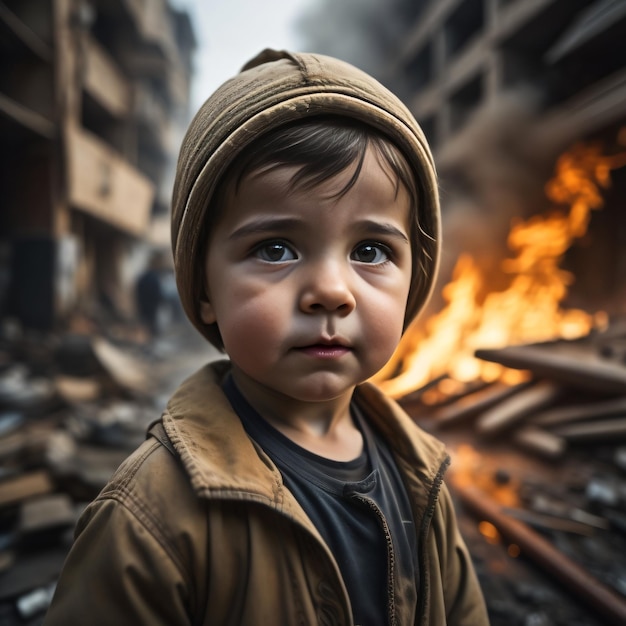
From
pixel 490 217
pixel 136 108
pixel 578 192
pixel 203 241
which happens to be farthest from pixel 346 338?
pixel 136 108

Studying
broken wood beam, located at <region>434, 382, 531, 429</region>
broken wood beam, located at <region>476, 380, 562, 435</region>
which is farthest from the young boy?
broken wood beam, located at <region>434, 382, 531, 429</region>

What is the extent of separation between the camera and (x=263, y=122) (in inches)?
41.4

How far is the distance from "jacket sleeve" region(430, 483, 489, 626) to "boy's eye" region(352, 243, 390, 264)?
721 mm

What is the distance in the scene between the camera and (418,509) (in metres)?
1.25

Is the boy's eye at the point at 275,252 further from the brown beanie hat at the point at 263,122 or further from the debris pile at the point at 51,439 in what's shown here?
the debris pile at the point at 51,439

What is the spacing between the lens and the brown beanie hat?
107cm

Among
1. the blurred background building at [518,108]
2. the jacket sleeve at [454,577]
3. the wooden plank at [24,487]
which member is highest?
the blurred background building at [518,108]

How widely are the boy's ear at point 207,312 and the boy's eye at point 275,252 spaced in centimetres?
30

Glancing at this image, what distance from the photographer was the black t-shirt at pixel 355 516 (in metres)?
1.07

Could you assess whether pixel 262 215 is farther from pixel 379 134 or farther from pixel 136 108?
pixel 136 108

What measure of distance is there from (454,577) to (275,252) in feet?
3.57

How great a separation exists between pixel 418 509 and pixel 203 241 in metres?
0.93

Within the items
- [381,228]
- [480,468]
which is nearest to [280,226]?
[381,228]

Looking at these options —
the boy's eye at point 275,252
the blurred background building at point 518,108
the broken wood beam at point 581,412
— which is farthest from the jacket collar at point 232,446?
the blurred background building at point 518,108
